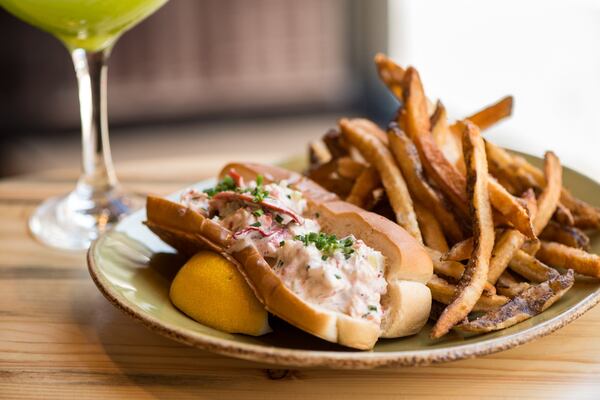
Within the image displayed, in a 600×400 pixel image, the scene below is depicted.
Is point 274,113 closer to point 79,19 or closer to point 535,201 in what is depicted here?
point 79,19

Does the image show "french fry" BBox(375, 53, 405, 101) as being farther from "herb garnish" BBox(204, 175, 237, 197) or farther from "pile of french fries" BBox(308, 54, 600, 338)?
"herb garnish" BBox(204, 175, 237, 197)

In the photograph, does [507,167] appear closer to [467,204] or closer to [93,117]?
[467,204]

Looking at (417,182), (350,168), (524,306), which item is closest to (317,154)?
→ (350,168)

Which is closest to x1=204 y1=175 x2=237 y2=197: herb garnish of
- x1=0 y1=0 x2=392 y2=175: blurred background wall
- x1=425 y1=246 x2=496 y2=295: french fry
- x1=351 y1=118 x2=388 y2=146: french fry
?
x1=351 y1=118 x2=388 y2=146: french fry

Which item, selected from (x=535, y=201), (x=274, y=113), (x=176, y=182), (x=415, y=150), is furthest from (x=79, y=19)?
(x=274, y=113)

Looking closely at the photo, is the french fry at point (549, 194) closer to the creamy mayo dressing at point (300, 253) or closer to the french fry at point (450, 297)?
the french fry at point (450, 297)

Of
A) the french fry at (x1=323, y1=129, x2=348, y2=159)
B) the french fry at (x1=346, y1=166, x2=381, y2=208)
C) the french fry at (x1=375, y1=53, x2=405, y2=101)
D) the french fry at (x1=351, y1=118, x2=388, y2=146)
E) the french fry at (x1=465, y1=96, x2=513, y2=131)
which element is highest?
the french fry at (x1=375, y1=53, x2=405, y2=101)
